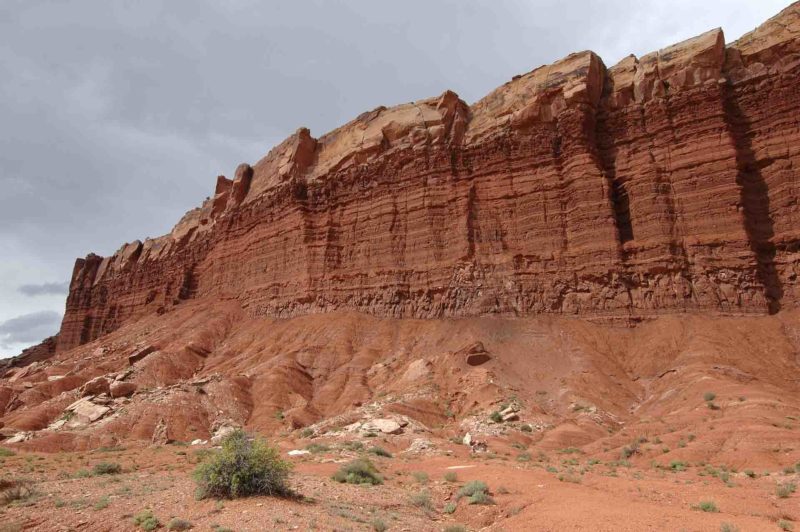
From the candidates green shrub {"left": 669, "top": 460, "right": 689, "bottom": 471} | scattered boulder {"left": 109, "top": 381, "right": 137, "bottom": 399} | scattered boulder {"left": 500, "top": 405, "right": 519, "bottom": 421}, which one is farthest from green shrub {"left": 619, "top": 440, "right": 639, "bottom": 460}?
scattered boulder {"left": 109, "top": 381, "right": 137, "bottom": 399}

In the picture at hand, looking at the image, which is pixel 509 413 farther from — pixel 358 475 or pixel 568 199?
pixel 568 199

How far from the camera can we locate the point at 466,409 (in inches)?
1159

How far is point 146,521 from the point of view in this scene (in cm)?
1042

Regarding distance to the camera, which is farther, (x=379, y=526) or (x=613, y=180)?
(x=613, y=180)

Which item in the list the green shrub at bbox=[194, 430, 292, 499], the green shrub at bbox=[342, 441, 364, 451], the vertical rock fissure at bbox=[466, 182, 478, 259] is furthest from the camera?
the vertical rock fissure at bbox=[466, 182, 478, 259]

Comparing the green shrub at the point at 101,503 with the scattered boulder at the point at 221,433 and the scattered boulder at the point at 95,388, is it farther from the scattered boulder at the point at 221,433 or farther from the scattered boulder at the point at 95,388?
the scattered boulder at the point at 95,388

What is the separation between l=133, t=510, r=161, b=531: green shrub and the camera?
10242 millimetres

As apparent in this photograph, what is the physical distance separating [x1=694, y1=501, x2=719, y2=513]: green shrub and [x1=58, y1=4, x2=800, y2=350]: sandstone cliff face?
24.4 m

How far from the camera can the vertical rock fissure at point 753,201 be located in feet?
108

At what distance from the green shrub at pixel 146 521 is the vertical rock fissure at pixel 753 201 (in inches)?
1366

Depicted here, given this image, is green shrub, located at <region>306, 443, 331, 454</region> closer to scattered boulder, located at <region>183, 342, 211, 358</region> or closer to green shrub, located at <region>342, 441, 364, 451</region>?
green shrub, located at <region>342, 441, 364, 451</region>

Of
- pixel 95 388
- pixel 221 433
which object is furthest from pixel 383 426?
pixel 95 388

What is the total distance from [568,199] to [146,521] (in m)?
35.6

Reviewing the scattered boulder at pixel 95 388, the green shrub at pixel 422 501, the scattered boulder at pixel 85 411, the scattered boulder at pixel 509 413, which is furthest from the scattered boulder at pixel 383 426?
the scattered boulder at pixel 95 388
